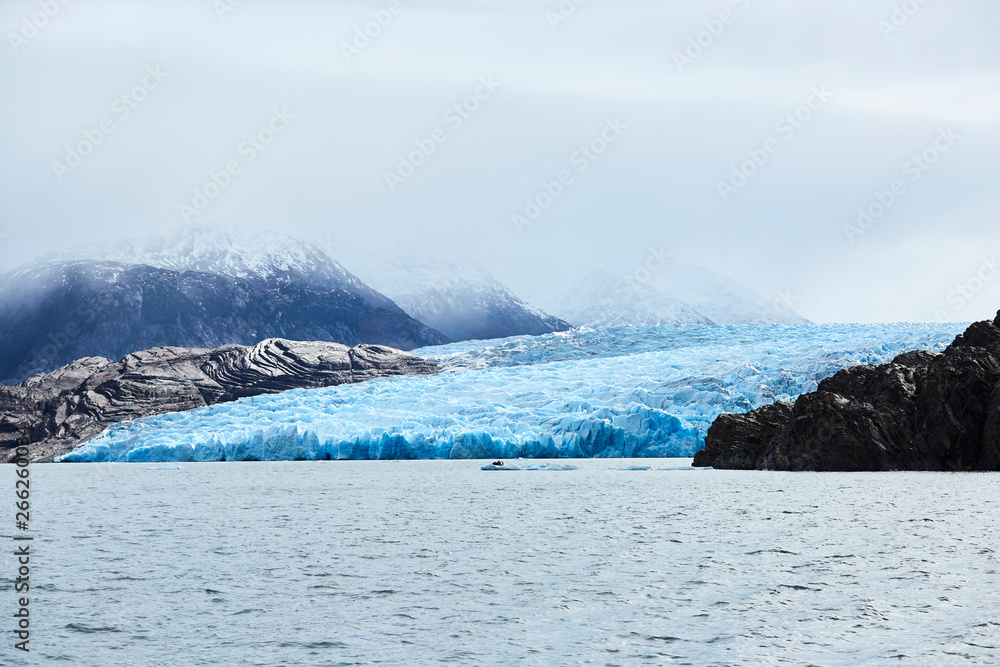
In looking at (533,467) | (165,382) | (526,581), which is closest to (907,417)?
(533,467)

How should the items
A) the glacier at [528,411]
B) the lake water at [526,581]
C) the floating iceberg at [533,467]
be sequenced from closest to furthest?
the lake water at [526,581] < the floating iceberg at [533,467] < the glacier at [528,411]

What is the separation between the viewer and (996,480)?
89.1 ft

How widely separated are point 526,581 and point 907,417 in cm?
2486

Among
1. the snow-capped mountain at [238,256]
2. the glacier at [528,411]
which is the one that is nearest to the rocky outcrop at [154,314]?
the snow-capped mountain at [238,256]

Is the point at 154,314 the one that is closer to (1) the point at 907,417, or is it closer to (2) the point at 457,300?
(2) the point at 457,300

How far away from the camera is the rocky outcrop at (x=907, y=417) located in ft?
105

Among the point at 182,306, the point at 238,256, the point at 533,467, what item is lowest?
the point at 533,467

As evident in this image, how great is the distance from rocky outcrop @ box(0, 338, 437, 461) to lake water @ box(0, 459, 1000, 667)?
36.6m

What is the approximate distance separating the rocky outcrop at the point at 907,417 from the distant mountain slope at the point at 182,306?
317 feet

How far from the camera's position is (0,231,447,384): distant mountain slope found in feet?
413

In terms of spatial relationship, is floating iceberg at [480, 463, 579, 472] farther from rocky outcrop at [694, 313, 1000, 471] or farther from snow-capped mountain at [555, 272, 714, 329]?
snow-capped mountain at [555, 272, 714, 329]

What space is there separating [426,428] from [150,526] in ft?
75.3

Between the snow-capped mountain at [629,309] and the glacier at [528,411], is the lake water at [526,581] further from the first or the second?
the snow-capped mountain at [629,309]

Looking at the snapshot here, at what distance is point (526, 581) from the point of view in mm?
12148
